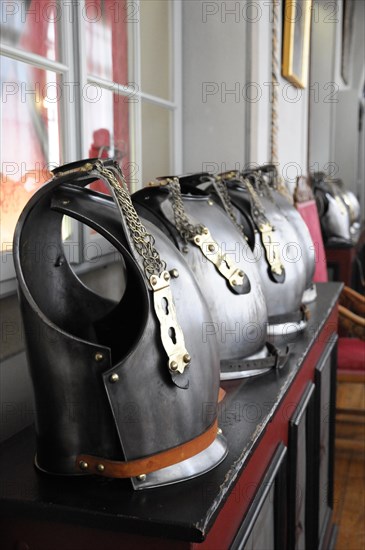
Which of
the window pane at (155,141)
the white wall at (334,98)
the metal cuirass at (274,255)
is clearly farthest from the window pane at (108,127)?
the white wall at (334,98)

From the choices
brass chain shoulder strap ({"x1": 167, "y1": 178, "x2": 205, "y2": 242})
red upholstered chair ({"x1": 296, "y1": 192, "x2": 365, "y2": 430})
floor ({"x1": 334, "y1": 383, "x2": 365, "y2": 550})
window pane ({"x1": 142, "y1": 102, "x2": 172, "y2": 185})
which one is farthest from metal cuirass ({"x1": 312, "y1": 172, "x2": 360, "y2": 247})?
brass chain shoulder strap ({"x1": 167, "y1": 178, "x2": 205, "y2": 242})

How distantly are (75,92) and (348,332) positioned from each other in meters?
1.73

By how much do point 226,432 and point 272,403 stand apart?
0.13m

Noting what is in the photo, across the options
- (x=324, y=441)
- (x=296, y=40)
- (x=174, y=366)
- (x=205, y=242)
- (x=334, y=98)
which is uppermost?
(x=334, y=98)

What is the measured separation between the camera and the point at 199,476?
0.85 meters

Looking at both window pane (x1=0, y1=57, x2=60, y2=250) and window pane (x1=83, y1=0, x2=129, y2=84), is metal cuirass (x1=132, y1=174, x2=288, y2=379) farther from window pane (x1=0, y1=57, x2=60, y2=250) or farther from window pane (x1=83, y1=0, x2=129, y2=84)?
window pane (x1=83, y1=0, x2=129, y2=84)

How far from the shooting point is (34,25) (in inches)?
51.0

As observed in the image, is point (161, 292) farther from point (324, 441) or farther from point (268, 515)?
point (324, 441)

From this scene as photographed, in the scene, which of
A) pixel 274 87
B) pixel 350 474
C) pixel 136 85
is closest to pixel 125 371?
pixel 136 85

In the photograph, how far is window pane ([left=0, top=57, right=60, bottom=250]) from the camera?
1.21 meters

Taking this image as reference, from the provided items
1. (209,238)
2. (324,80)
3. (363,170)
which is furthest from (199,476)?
(363,170)

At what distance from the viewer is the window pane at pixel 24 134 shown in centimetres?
121

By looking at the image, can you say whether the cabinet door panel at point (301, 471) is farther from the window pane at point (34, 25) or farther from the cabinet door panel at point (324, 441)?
the window pane at point (34, 25)

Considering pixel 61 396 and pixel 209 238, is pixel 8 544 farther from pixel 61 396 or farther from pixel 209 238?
pixel 209 238
